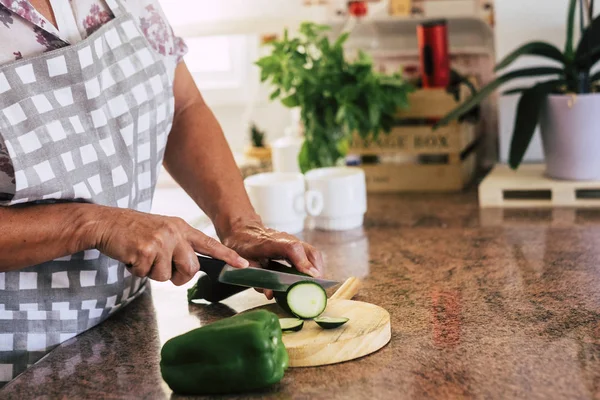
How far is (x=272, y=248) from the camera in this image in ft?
4.28

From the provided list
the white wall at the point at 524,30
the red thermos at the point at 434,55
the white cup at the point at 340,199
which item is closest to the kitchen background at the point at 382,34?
the white wall at the point at 524,30

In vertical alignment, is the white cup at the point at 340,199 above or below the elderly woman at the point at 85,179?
below

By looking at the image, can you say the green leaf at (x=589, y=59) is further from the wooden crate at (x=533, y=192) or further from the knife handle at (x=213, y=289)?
the knife handle at (x=213, y=289)

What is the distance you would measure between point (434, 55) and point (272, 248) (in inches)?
45.7

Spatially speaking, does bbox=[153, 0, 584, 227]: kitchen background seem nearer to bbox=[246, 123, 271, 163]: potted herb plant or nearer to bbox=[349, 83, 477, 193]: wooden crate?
bbox=[246, 123, 271, 163]: potted herb plant

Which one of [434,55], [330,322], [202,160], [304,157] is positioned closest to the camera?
[330,322]

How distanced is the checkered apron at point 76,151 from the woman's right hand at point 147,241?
0.09m

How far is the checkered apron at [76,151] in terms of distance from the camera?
112cm

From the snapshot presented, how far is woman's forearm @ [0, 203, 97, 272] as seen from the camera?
1.10 metres


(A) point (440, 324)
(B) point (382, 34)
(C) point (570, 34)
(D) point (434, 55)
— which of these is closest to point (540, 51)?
(C) point (570, 34)

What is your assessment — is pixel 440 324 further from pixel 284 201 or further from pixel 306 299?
pixel 284 201

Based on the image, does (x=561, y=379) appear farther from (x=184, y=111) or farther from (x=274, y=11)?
(x=274, y=11)

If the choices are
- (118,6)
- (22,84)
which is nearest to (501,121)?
(118,6)

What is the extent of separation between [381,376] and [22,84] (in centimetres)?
61
